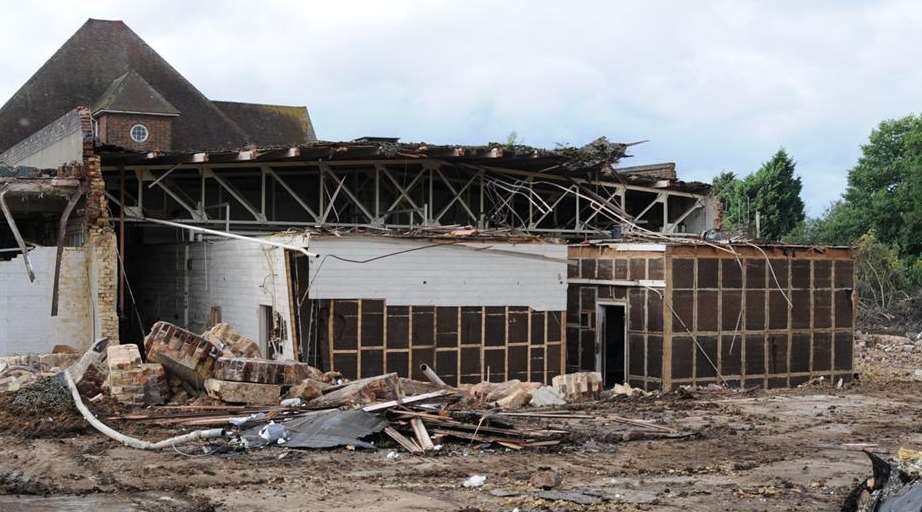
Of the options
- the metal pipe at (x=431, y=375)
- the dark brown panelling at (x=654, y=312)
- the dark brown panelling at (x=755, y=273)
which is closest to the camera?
the metal pipe at (x=431, y=375)

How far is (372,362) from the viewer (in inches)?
795

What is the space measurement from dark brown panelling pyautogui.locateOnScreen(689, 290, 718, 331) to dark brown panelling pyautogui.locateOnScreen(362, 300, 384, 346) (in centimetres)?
717

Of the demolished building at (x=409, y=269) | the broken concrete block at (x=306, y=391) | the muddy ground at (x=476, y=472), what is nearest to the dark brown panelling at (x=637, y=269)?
the demolished building at (x=409, y=269)

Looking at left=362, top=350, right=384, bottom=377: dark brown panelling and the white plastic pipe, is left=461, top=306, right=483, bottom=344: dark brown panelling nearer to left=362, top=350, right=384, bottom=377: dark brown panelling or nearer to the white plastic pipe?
left=362, top=350, right=384, bottom=377: dark brown panelling

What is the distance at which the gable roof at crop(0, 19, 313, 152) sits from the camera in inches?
1531

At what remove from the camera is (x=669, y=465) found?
12852mm

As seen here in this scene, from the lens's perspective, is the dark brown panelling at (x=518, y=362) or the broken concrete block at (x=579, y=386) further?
the dark brown panelling at (x=518, y=362)

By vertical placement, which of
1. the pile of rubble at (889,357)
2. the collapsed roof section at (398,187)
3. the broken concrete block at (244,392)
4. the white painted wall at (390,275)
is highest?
the collapsed roof section at (398,187)

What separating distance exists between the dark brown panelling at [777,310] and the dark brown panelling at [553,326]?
5163 mm

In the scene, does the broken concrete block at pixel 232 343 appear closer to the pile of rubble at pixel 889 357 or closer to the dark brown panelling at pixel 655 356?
the dark brown panelling at pixel 655 356

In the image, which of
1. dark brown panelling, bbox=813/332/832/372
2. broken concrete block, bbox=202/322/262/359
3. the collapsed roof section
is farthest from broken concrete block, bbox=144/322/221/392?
dark brown panelling, bbox=813/332/832/372

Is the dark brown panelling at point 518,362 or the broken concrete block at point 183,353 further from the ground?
the broken concrete block at point 183,353

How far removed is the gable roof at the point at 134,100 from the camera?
35.9 m

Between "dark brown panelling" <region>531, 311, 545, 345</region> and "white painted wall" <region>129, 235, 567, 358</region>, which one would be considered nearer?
"white painted wall" <region>129, 235, 567, 358</region>
